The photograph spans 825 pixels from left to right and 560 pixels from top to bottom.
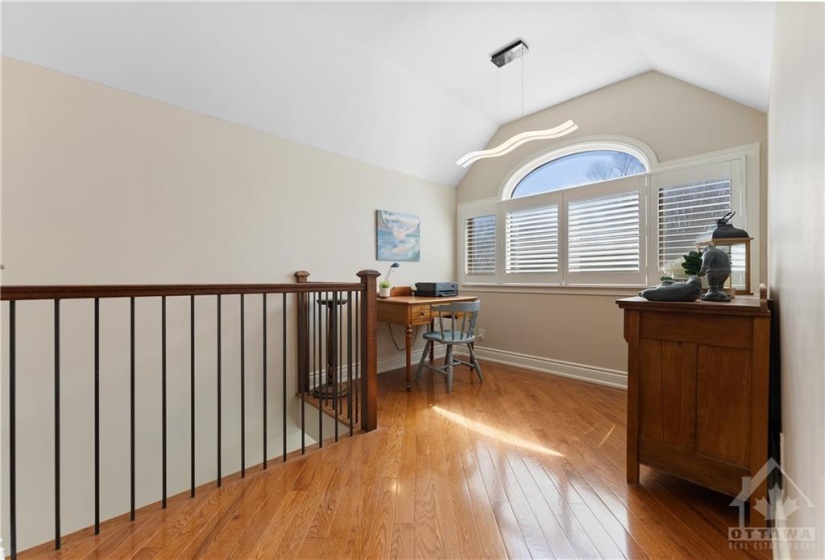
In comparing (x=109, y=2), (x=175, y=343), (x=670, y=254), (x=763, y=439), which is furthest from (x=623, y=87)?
(x=175, y=343)

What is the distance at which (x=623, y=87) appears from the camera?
306cm

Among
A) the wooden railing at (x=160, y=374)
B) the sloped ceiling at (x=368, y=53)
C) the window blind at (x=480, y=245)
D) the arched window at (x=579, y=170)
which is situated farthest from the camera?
the window blind at (x=480, y=245)

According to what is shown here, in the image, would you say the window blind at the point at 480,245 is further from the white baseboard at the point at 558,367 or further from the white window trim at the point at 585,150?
the white baseboard at the point at 558,367

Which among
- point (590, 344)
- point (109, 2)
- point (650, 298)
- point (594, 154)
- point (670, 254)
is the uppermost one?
point (109, 2)

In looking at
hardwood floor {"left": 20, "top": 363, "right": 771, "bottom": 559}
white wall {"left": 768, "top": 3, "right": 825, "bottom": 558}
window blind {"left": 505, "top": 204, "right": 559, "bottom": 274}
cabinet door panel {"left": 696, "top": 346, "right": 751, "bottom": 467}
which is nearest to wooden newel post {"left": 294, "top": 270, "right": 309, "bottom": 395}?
hardwood floor {"left": 20, "top": 363, "right": 771, "bottom": 559}

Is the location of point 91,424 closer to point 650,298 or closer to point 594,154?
point 650,298

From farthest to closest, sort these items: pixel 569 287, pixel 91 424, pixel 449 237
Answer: pixel 449 237, pixel 569 287, pixel 91 424

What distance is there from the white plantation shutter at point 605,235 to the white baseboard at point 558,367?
903mm

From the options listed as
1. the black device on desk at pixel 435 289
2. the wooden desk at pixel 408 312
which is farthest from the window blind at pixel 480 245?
the wooden desk at pixel 408 312

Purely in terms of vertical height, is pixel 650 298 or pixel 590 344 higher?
pixel 650 298

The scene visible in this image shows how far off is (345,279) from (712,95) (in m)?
3.52

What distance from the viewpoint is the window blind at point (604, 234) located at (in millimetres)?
3027

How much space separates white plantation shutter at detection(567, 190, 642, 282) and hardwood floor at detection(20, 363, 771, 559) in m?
1.62

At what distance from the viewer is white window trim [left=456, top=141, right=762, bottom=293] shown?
7.97 ft
